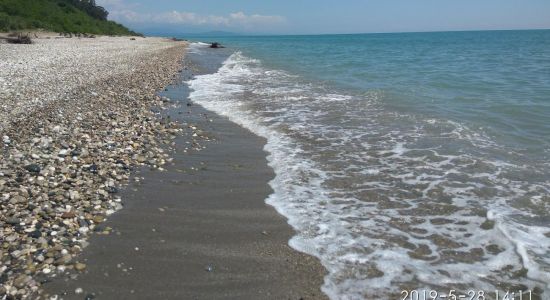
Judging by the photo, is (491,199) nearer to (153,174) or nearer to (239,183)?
(239,183)

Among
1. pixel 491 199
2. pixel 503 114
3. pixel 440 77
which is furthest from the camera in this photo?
pixel 440 77

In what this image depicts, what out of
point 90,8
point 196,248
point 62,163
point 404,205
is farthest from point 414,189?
point 90,8

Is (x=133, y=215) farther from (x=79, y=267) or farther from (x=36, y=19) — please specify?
(x=36, y=19)

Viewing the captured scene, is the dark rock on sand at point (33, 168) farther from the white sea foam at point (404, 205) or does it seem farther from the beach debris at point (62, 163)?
the white sea foam at point (404, 205)

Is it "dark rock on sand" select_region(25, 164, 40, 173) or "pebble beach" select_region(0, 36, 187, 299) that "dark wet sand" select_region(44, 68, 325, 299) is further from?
"dark rock on sand" select_region(25, 164, 40, 173)

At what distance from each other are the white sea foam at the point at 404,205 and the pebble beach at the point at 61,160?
99.7 inches

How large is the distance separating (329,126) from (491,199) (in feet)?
17.2

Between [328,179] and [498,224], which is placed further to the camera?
[328,179]

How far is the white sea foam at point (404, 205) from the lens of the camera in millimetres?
4383

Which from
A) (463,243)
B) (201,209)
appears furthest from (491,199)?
(201,209)

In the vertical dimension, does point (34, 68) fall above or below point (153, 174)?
above

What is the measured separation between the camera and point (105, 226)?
16.4 feet

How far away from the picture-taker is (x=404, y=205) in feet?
19.9

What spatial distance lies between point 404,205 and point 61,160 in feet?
18.4
